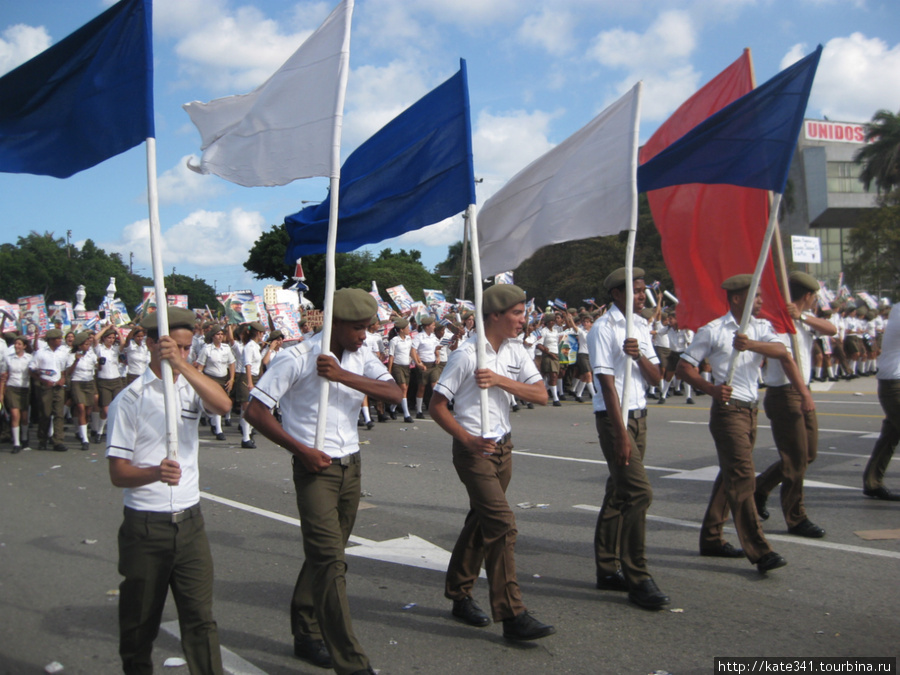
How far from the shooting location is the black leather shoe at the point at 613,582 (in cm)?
520

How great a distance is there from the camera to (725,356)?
19.0ft

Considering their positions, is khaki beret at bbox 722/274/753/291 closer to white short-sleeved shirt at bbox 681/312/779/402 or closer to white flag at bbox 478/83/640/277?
white short-sleeved shirt at bbox 681/312/779/402

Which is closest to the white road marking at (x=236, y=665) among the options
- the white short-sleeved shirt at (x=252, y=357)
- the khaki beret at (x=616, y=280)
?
the khaki beret at (x=616, y=280)

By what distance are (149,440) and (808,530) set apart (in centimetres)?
519

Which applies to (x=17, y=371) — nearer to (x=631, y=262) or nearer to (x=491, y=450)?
(x=491, y=450)

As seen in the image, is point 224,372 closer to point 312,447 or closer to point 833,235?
point 312,447

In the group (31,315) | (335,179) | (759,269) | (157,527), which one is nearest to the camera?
(157,527)

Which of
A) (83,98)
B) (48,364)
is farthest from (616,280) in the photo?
(48,364)

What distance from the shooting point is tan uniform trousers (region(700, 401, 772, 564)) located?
211 inches

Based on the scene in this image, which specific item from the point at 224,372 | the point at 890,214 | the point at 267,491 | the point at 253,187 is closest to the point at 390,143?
the point at 253,187

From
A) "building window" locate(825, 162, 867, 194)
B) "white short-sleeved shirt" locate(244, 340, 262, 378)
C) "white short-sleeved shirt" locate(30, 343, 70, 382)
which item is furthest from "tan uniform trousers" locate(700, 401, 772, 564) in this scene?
"building window" locate(825, 162, 867, 194)

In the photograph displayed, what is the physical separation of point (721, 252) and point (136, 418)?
4711mm

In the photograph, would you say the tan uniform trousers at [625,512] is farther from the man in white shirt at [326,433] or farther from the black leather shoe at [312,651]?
the black leather shoe at [312,651]

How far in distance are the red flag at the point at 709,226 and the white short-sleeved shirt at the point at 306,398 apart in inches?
130
